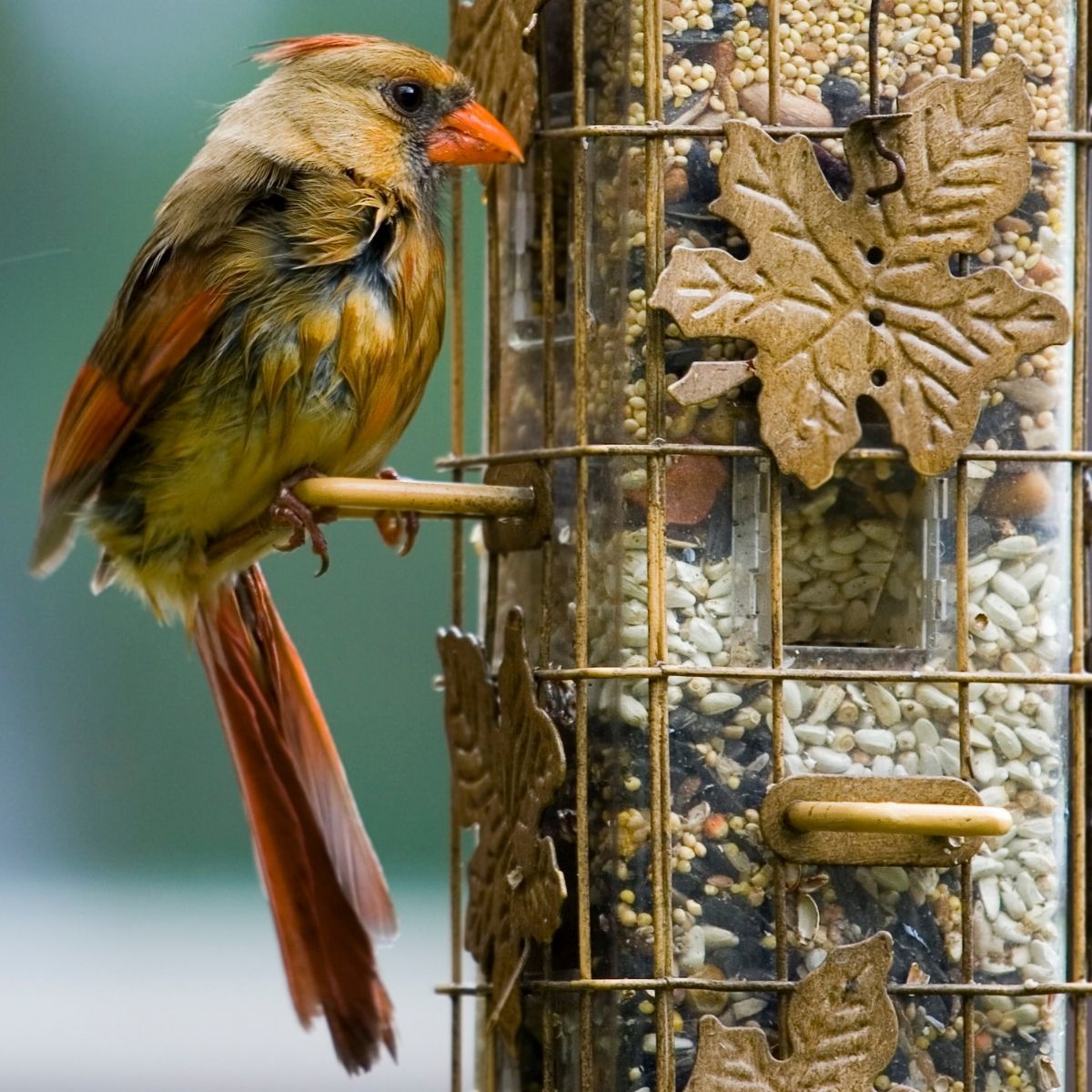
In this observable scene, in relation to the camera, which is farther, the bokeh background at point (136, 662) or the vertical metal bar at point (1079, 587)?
the bokeh background at point (136, 662)

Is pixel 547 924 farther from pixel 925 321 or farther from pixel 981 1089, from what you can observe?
pixel 925 321

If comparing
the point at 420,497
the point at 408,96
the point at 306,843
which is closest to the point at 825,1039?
the point at 420,497

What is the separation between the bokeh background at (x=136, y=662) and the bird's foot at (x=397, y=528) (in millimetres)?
5815

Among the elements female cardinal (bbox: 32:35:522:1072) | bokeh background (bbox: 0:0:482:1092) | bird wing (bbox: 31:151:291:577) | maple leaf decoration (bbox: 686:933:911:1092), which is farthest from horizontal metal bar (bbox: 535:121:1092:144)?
bokeh background (bbox: 0:0:482:1092)

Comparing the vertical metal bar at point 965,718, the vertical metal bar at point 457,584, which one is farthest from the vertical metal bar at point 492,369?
the vertical metal bar at point 965,718

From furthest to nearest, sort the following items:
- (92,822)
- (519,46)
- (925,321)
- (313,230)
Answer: (92,822) → (313,230) → (519,46) → (925,321)

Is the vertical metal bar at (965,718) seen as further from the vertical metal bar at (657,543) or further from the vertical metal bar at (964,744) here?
the vertical metal bar at (657,543)

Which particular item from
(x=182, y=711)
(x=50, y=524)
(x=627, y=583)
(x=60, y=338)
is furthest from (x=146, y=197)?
(x=627, y=583)

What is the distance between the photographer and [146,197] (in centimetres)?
1030

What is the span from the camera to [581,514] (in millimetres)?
3068

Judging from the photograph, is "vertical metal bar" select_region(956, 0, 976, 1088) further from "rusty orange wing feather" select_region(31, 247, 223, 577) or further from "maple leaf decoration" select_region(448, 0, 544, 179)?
"rusty orange wing feather" select_region(31, 247, 223, 577)

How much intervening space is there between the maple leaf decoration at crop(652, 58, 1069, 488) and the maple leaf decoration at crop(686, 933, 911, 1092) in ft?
2.26

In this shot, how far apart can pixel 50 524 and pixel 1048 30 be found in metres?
1.92

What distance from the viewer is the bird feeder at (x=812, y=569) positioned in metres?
2.93
